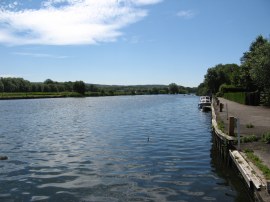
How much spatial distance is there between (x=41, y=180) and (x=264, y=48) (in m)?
33.3

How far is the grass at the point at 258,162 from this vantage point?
427 inches

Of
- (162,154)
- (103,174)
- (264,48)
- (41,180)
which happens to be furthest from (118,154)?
(264,48)

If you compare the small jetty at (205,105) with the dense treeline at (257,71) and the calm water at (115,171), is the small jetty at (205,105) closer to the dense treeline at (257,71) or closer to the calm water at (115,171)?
the dense treeline at (257,71)

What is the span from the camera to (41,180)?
563 inches

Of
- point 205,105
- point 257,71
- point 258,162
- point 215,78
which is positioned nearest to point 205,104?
point 205,105

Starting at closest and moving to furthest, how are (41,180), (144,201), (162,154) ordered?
(144,201)
(41,180)
(162,154)

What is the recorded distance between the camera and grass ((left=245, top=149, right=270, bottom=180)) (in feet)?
Result: 35.6

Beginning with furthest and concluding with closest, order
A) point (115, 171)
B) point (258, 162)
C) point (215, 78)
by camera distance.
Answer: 1. point (215, 78)
2. point (115, 171)
3. point (258, 162)

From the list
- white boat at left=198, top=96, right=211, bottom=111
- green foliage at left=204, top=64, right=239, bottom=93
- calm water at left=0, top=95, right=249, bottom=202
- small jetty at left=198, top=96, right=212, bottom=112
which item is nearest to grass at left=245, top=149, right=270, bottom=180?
calm water at left=0, top=95, right=249, bottom=202

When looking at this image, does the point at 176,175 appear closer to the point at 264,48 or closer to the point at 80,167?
the point at 80,167

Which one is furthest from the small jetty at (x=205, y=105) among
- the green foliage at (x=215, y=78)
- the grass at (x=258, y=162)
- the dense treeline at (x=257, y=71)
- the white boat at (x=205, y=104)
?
the green foliage at (x=215, y=78)

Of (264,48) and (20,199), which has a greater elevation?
(264,48)

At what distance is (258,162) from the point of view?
1238 centimetres

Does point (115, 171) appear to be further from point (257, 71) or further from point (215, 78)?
point (215, 78)
